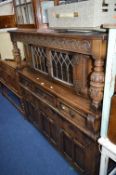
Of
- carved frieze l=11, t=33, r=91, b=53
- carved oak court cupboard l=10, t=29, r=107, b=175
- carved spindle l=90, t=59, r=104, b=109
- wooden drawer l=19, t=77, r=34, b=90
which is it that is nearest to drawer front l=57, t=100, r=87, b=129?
carved oak court cupboard l=10, t=29, r=107, b=175

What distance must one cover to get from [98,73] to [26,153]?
58.2 inches

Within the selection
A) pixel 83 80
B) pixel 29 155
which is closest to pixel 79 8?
pixel 83 80

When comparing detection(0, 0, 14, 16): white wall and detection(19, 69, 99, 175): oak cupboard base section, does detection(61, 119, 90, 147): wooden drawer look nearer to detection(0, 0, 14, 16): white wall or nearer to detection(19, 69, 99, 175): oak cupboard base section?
detection(19, 69, 99, 175): oak cupboard base section

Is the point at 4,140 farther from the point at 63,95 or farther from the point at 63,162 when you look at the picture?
the point at 63,95

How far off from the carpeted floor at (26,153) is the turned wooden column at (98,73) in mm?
1030

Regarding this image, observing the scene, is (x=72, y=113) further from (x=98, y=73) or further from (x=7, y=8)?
(x=7, y=8)

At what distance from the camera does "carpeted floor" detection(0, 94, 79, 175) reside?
1.73 meters

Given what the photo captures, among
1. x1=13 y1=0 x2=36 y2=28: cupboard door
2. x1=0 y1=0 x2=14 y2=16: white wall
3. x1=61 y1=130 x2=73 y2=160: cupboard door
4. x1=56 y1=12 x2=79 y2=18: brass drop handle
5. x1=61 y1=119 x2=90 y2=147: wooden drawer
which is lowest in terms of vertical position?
x1=61 y1=130 x2=73 y2=160: cupboard door

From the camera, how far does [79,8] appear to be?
98 cm

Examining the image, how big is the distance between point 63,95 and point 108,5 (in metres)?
0.79

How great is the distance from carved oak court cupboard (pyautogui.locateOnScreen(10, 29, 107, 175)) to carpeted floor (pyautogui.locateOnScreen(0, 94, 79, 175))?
145 mm

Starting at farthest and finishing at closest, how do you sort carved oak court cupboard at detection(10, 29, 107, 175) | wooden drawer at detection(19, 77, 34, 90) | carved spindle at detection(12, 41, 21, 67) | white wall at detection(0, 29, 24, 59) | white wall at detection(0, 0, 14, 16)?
white wall at detection(0, 29, 24, 59) → white wall at detection(0, 0, 14, 16) → carved spindle at detection(12, 41, 21, 67) → wooden drawer at detection(19, 77, 34, 90) → carved oak court cupboard at detection(10, 29, 107, 175)

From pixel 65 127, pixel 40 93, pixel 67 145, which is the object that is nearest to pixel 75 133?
pixel 65 127

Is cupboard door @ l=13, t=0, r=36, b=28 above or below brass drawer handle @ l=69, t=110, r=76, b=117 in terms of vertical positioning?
above
